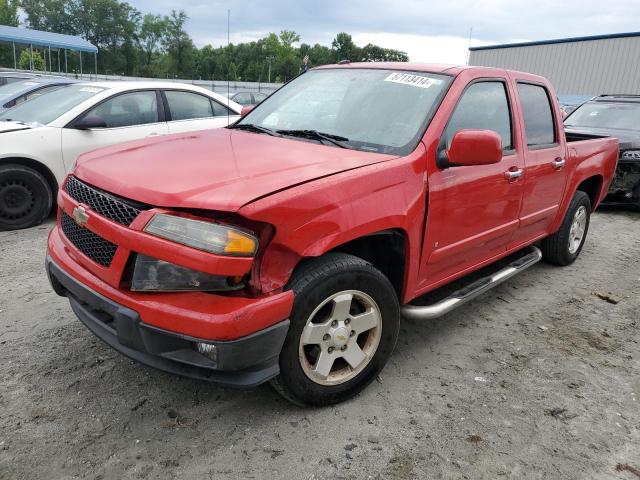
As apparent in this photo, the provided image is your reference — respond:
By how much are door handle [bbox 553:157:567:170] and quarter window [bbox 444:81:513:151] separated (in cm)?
72

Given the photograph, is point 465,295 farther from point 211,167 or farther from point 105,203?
point 105,203

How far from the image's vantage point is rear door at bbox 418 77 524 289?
2.99 metres

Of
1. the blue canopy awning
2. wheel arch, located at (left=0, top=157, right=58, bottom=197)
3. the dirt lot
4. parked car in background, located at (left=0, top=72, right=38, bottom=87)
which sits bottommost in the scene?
the dirt lot

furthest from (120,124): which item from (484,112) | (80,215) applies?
(484,112)

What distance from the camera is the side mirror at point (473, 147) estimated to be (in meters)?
2.79

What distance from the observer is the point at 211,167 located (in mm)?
2482

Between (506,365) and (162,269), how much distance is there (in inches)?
87.8

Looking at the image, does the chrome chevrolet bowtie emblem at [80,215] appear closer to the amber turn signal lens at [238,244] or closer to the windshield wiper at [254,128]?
the amber turn signal lens at [238,244]

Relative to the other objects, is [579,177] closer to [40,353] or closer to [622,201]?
[622,201]

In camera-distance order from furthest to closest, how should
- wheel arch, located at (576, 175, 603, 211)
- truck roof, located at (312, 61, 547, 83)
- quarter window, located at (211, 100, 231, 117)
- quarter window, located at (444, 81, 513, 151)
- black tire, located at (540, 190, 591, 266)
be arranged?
1. quarter window, located at (211, 100, 231, 117)
2. wheel arch, located at (576, 175, 603, 211)
3. black tire, located at (540, 190, 591, 266)
4. truck roof, located at (312, 61, 547, 83)
5. quarter window, located at (444, 81, 513, 151)

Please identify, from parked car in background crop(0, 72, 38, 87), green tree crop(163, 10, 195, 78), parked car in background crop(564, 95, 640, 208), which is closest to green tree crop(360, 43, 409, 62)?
green tree crop(163, 10, 195, 78)

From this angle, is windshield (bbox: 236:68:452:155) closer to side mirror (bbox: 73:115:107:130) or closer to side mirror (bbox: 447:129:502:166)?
side mirror (bbox: 447:129:502:166)

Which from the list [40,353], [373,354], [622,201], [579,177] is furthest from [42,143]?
[622,201]

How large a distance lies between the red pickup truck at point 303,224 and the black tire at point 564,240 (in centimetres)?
125
